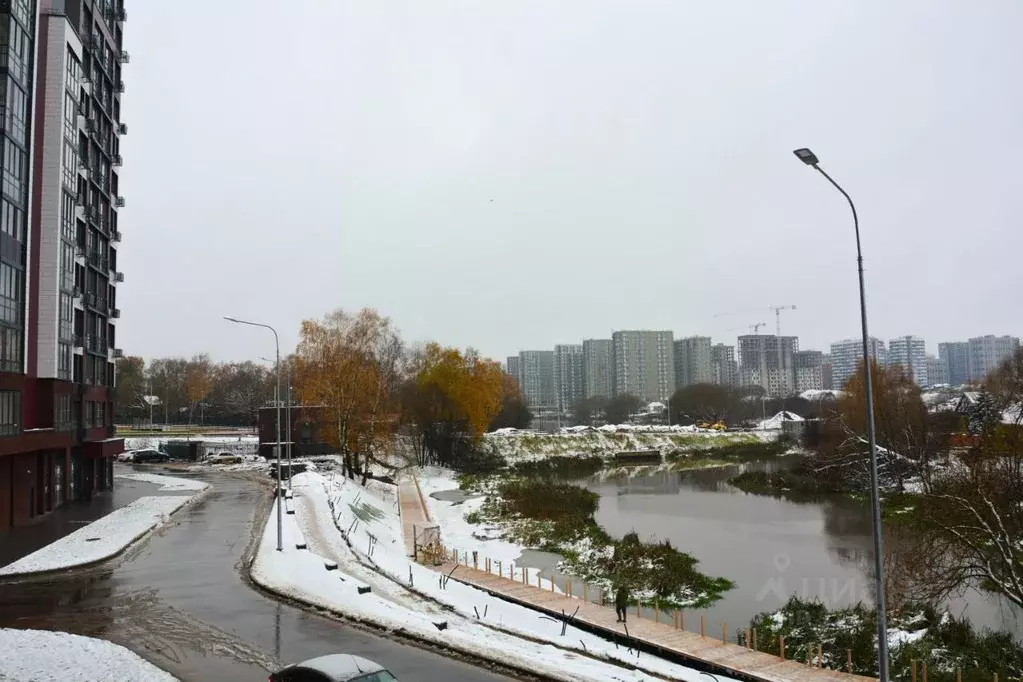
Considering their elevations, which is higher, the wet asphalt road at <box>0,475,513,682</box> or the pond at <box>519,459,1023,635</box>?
the wet asphalt road at <box>0,475,513,682</box>

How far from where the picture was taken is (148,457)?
7375 cm

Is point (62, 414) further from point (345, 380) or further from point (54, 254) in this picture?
point (345, 380)

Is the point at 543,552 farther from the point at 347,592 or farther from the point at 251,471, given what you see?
the point at 251,471

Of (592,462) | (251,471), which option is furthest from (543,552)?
(592,462)

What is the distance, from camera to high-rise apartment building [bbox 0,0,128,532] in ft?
113

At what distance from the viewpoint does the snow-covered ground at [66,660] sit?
46.8ft

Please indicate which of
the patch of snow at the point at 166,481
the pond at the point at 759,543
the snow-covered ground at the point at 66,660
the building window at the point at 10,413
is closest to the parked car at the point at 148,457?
the patch of snow at the point at 166,481

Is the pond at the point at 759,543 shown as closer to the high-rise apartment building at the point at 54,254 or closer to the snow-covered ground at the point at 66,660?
the snow-covered ground at the point at 66,660

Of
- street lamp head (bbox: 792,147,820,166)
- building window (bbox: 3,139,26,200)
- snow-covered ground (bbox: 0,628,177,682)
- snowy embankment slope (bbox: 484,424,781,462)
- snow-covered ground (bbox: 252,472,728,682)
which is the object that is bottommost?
snowy embankment slope (bbox: 484,424,781,462)

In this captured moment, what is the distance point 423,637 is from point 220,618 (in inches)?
230

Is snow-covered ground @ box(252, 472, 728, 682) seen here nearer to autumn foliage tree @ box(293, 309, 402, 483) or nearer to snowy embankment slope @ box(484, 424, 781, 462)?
autumn foliage tree @ box(293, 309, 402, 483)

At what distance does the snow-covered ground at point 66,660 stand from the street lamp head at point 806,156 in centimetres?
1508

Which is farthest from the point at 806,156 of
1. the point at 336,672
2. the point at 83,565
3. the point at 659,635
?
the point at 83,565

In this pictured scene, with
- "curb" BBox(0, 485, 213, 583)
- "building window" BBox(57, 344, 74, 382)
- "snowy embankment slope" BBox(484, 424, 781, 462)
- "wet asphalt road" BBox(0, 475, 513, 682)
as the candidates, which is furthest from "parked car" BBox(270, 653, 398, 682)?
"snowy embankment slope" BBox(484, 424, 781, 462)
